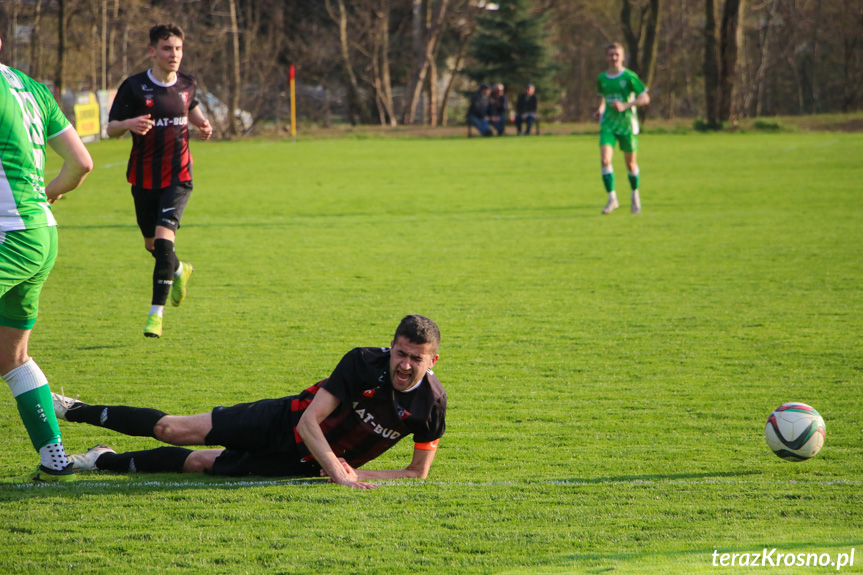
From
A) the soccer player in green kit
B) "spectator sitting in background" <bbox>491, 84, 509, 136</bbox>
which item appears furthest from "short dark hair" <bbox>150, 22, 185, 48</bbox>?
"spectator sitting in background" <bbox>491, 84, 509, 136</bbox>

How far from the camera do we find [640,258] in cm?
1045

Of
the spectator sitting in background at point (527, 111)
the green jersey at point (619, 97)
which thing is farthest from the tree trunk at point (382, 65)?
the green jersey at point (619, 97)

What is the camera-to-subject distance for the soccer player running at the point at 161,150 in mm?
6879

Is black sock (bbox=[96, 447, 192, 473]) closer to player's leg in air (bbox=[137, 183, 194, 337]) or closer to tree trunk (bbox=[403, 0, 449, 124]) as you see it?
player's leg in air (bbox=[137, 183, 194, 337])

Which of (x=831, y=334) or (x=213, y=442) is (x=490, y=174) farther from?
(x=213, y=442)

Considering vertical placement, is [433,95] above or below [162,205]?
above

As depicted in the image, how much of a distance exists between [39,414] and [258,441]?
962 mm

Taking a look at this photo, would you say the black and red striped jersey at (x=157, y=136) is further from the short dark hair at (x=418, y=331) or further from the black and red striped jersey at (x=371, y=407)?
the short dark hair at (x=418, y=331)

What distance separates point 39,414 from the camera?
4000 millimetres

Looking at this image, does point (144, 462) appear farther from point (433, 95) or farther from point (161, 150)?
point (433, 95)

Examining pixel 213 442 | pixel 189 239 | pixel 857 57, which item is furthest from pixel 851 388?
pixel 857 57

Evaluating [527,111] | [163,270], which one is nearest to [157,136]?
[163,270]

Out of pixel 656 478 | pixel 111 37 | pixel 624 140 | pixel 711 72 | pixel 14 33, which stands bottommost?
pixel 656 478

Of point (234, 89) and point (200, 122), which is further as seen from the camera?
point (234, 89)
